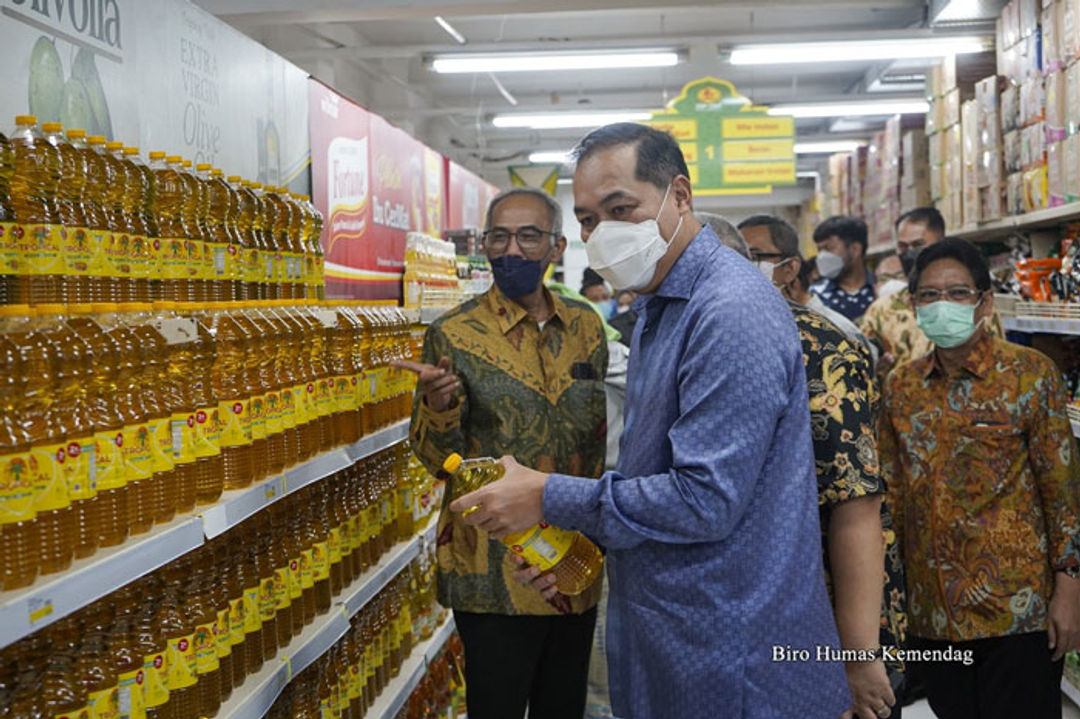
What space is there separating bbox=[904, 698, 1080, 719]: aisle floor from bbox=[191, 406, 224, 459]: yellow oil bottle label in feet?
13.2

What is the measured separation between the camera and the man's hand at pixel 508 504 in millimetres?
1987

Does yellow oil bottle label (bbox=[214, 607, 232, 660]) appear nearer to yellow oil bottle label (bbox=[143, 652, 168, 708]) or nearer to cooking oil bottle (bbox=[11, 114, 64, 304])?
yellow oil bottle label (bbox=[143, 652, 168, 708])

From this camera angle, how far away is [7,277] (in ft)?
6.05

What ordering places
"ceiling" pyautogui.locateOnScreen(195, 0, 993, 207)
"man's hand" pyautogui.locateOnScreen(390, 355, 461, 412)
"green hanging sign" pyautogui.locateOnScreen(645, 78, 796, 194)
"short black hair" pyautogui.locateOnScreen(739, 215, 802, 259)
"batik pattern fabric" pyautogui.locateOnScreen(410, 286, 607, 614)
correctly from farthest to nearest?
"green hanging sign" pyautogui.locateOnScreen(645, 78, 796, 194), "ceiling" pyautogui.locateOnScreen(195, 0, 993, 207), "short black hair" pyautogui.locateOnScreen(739, 215, 802, 259), "batik pattern fabric" pyautogui.locateOnScreen(410, 286, 607, 614), "man's hand" pyautogui.locateOnScreen(390, 355, 461, 412)

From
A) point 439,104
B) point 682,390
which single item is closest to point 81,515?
point 682,390

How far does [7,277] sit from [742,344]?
4.37 ft

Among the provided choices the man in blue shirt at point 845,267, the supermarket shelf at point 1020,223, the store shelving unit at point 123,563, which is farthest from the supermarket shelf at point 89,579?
the man in blue shirt at point 845,267

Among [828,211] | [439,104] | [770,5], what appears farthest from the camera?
[439,104]

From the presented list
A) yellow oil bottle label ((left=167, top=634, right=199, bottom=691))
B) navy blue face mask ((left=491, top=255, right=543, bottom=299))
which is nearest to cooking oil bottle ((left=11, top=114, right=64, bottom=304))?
yellow oil bottle label ((left=167, top=634, right=199, bottom=691))

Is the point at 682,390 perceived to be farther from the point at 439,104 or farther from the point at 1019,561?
the point at 439,104

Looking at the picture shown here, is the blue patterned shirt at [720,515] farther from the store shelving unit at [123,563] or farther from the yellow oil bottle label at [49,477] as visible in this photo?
the yellow oil bottle label at [49,477]

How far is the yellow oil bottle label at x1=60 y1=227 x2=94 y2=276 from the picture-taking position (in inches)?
75.6

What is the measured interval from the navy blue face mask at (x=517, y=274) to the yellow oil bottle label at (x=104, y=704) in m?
1.73

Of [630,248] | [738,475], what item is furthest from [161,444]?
[738,475]
